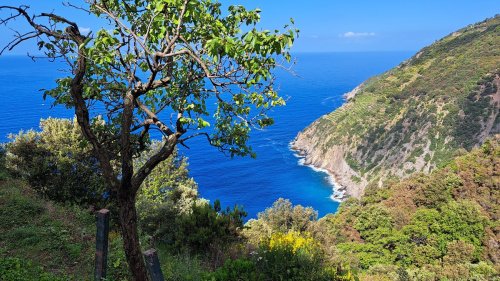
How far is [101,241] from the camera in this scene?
6.70m

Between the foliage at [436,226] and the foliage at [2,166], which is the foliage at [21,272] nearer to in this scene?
the foliage at [2,166]

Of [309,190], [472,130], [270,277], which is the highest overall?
[270,277]

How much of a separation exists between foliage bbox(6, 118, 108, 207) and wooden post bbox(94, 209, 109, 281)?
36.8 ft

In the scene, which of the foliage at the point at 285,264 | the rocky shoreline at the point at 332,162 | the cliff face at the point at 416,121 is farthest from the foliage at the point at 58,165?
the rocky shoreline at the point at 332,162

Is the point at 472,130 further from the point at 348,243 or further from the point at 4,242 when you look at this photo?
the point at 4,242

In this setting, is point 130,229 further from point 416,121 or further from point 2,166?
point 416,121

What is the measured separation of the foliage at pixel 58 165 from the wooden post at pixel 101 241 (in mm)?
11210

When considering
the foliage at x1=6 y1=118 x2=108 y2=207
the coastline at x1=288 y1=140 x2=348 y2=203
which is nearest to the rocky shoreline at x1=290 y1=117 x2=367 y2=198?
the coastline at x1=288 y1=140 x2=348 y2=203

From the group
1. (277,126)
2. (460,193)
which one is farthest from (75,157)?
(277,126)

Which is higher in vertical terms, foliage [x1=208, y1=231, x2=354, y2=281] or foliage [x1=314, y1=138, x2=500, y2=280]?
foliage [x1=208, y1=231, x2=354, y2=281]

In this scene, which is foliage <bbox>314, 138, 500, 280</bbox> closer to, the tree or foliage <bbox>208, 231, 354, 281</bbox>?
foliage <bbox>208, 231, 354, 281</bbox>

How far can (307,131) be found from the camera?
147m

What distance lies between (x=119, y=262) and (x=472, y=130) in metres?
111

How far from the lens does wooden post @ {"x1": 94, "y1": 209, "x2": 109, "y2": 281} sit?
260 inches
